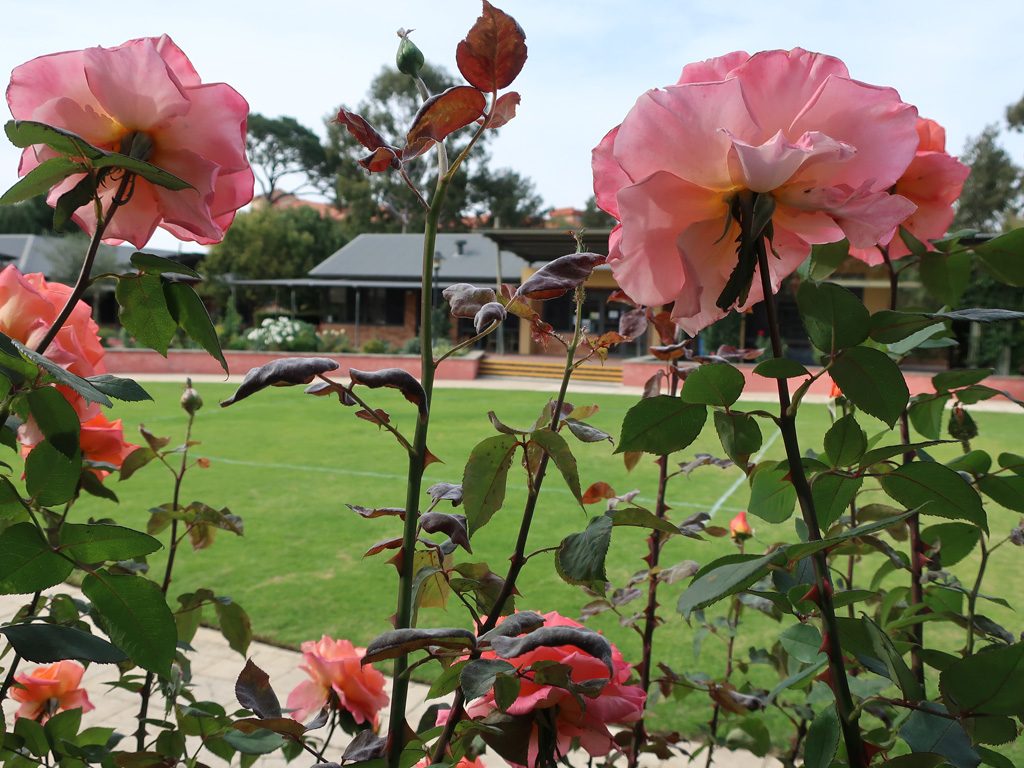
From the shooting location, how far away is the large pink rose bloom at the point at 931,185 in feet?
2.18

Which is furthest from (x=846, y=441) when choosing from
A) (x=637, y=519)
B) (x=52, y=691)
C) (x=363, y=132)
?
(x=52, y=691)

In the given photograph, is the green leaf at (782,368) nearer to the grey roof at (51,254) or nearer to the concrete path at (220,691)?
the concrete path at (220,691)

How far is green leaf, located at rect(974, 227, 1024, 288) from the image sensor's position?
57 cm

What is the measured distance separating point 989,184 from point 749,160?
94.0ft

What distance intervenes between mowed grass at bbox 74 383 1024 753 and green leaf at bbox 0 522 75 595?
541mm

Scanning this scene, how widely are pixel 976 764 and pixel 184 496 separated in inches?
219

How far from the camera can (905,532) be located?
3.67 feet

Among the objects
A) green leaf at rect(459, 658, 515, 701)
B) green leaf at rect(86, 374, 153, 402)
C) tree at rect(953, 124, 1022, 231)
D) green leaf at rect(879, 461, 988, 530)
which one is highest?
tree at rect(953, 124, 1022, 231)

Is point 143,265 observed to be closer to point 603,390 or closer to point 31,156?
point 31,156

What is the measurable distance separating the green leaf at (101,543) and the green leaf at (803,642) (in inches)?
21.5

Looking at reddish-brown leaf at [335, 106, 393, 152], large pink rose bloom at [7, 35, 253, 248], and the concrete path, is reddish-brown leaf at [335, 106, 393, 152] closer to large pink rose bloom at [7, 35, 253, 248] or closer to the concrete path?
large pink rose bloom at [7, 35, 253, 248]

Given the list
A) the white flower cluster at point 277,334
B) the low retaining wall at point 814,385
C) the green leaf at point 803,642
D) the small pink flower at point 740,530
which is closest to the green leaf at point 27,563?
the green leaf at point 803,642

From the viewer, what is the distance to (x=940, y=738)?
0.48m

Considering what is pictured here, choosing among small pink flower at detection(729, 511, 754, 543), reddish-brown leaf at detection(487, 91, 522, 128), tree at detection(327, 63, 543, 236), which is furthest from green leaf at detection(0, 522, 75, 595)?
tree at detection(327, 63, 543, 236)
